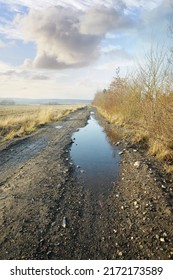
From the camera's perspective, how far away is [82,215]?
584cm

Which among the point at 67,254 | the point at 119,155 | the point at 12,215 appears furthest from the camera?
the point at 119,155

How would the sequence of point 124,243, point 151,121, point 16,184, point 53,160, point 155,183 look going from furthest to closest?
point 151,121, point 53,160, point 16,184, point 155,183, point 124,243

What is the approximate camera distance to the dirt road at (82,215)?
14.8 feet

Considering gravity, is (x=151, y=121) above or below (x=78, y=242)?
above

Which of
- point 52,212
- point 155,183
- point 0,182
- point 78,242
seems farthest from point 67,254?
point 0,182

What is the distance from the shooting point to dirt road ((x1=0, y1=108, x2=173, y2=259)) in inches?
178

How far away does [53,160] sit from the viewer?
1070cm

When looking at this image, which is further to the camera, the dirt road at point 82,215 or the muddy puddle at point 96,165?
the muddy puddle at point 96,165

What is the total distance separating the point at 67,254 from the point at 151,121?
10199mm

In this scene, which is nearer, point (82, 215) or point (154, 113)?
point (82, 215)

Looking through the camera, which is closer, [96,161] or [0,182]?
[0,182]

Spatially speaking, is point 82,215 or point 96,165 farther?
point 96,165

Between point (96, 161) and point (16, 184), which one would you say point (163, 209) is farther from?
point (96, 161)

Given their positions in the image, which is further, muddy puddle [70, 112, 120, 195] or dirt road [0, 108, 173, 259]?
muddy puddle [70, 112, 120, 195]
